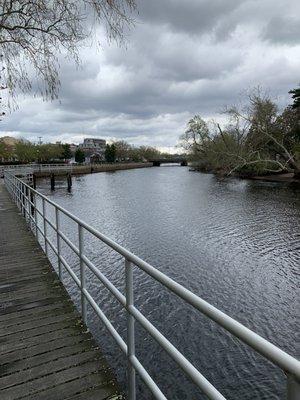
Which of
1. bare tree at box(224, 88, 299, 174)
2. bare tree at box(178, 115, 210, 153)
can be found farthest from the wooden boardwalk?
bare tree at box(178, 115, 210, 153)

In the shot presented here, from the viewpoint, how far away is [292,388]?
47.3 inches

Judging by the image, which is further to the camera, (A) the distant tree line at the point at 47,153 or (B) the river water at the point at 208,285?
(A) the distant tree line at the point at 47,153

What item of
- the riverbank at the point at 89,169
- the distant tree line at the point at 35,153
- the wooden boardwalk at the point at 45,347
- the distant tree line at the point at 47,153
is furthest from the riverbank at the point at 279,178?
the distant tree line at the point at 35,153

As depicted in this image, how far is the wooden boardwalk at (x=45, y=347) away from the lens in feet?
10.2

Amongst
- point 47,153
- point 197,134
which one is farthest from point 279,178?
point 47,153

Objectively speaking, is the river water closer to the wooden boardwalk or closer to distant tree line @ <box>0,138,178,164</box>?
the wooden boardwalk

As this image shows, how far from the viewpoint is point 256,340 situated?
1.37 metres

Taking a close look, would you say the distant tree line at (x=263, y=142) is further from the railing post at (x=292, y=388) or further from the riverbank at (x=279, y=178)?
the railing post at (x=292, y=388)

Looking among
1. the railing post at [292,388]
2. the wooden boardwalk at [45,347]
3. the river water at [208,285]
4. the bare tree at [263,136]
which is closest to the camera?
the railing post at [292,388]

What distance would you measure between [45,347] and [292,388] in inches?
124

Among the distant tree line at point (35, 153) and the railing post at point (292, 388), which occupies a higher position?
the railing post at point (292, 388)

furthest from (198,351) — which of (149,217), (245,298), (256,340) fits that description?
(149,217)

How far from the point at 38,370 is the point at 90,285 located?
7.53m

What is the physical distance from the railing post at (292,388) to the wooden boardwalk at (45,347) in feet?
7.05
